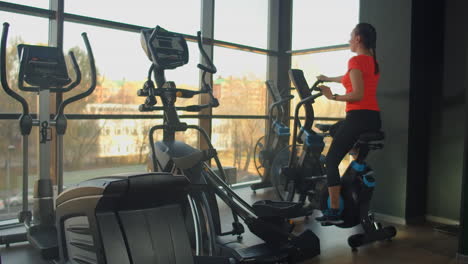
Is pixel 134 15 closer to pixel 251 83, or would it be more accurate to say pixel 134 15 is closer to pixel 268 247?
pixel 251 83

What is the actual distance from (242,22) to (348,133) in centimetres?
302

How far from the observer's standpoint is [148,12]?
15.1 ft

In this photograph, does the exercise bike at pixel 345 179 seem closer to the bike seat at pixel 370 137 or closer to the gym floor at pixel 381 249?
the bike seat at pixel 370 137

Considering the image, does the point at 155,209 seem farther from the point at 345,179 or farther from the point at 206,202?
the point at 345,179

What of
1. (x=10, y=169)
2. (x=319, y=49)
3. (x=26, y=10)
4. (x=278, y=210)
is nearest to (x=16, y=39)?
(x=26, y=10)

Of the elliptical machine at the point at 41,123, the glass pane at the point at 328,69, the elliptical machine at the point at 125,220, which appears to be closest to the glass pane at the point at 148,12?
the elliptical machine at the point at 41,123

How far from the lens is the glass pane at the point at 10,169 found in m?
3.68

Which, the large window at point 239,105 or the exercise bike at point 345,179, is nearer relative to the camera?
the exercise bike at point 345,179

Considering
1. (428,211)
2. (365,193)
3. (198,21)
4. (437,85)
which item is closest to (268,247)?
(365,193)

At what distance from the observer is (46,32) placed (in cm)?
383

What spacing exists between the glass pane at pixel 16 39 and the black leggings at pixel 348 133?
8.76 feet

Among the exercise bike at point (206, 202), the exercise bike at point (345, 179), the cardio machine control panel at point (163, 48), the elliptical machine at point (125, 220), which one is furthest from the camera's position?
the exercise bike at point (345, 179)

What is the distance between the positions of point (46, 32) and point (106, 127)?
106cm

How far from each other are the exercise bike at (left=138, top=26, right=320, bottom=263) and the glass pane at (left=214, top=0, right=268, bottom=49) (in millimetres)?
2423
